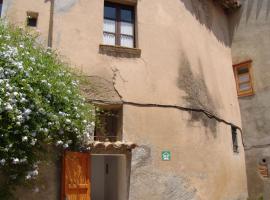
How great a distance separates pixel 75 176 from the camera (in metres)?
9.61

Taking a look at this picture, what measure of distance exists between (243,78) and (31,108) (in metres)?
9.91

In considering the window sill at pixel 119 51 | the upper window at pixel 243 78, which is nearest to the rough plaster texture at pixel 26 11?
the window sill at pixel 119 51

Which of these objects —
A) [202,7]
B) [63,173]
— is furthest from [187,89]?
[63,173]

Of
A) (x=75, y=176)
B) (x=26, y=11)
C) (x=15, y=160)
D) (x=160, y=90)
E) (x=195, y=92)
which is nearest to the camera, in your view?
(x=15, y=160)

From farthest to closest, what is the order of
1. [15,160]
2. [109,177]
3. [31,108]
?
[109,177]
[31,108]
[15,160]

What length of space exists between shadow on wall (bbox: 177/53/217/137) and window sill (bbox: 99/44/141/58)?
63.2 inches

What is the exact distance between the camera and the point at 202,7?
1442 centimetres

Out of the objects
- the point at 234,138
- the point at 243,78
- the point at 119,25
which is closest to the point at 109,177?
the point at 234,138

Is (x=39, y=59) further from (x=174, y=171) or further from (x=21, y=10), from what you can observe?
(x=174, y=171)

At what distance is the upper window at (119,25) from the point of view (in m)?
11.9

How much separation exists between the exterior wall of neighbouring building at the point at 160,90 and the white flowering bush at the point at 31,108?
1171 mm

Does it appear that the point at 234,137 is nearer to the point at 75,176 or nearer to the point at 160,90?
the point at 160,90

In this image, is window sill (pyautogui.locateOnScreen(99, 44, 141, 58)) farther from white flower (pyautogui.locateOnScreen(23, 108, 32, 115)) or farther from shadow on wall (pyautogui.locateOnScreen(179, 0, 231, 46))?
white flower (pyautogui.locateOnScreen(23, 108, 32, 115))

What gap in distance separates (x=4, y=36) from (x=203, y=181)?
6929mm
